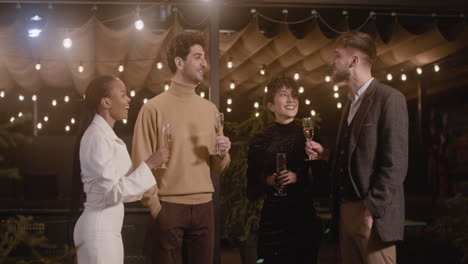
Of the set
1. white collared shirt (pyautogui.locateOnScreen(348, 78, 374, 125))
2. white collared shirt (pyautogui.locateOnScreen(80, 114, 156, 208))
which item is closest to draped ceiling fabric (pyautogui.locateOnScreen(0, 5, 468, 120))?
Answer: white collared shirt (pyautogui.locateOnScreen(348, 78, 374, 125))

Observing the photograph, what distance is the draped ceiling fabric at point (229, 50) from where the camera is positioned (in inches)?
233

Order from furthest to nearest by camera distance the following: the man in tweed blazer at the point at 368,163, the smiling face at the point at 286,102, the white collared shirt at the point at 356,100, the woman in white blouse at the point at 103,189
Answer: the smiling face at the point at 286,102
the white collared shirt at the point at 356,100
the man in tweed blazer at the point at 368,163
the woman in white blouse at the point at 103,189

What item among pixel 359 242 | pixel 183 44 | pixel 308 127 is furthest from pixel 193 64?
pixel 359 242

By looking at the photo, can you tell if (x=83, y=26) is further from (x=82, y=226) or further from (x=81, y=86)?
(x=82, y=226)

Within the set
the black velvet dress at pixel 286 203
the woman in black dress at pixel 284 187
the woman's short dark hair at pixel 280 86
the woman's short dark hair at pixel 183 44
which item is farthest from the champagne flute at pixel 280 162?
the woman's short dark hair at pixel 183 44

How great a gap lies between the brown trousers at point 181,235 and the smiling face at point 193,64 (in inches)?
32.6

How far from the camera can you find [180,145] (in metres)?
3.05

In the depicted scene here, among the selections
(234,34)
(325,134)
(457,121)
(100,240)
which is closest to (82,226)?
(100,240)

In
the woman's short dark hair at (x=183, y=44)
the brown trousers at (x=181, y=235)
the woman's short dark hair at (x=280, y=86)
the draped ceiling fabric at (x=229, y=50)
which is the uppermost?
the draped ceiling fabric at (x=229, y=50)

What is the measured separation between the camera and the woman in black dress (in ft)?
10.3

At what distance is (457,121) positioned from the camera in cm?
1460

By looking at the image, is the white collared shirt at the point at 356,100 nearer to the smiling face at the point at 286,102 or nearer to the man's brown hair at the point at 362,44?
the man's brown hair at the point at 362,44

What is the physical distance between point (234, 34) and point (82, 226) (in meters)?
4.57

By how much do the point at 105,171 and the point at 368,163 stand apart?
1.36 metres
